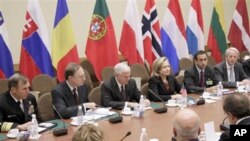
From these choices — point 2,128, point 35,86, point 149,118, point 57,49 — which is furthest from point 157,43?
point 2,128

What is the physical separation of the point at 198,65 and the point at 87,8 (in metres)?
3.19

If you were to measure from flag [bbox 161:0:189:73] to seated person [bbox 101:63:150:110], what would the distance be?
2796mm

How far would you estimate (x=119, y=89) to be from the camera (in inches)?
203

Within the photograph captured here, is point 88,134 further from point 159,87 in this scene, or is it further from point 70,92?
point 159,87

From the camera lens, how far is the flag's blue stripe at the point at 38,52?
21.5 ft

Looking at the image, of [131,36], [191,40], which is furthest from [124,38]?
[191,40]

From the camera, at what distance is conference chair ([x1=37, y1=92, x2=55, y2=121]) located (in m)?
4.65

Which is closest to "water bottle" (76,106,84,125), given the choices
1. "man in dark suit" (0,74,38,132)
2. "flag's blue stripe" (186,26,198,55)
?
"man in dark suit" (0,74,38,132)

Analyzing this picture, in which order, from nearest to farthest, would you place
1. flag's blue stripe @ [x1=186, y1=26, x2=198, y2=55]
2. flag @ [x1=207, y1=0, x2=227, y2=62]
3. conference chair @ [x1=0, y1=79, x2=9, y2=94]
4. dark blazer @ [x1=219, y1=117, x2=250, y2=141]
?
dark blazer @ [x1=219, y1=117, x2=250, y2=141]
conference chair @ [x1=0, y1=79, x2=9, y2=94]
flag's blue stripe @ [x1=186, y1=26, x2=198, y2=55]
flag @ [x1=207, y1=0, x2=227, y2=62]

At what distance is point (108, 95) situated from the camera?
5.07 meters

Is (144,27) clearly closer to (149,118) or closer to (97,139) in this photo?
(149,118)

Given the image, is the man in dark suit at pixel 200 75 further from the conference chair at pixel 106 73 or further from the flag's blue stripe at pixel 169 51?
the flag's blue stripe at pixel 169 51

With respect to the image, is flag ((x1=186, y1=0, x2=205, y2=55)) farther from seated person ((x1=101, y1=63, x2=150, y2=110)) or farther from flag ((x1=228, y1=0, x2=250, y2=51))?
seated person ((x1=101, y1=63, x2=150, y2=110))

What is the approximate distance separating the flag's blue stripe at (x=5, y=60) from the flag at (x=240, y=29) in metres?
5.47
